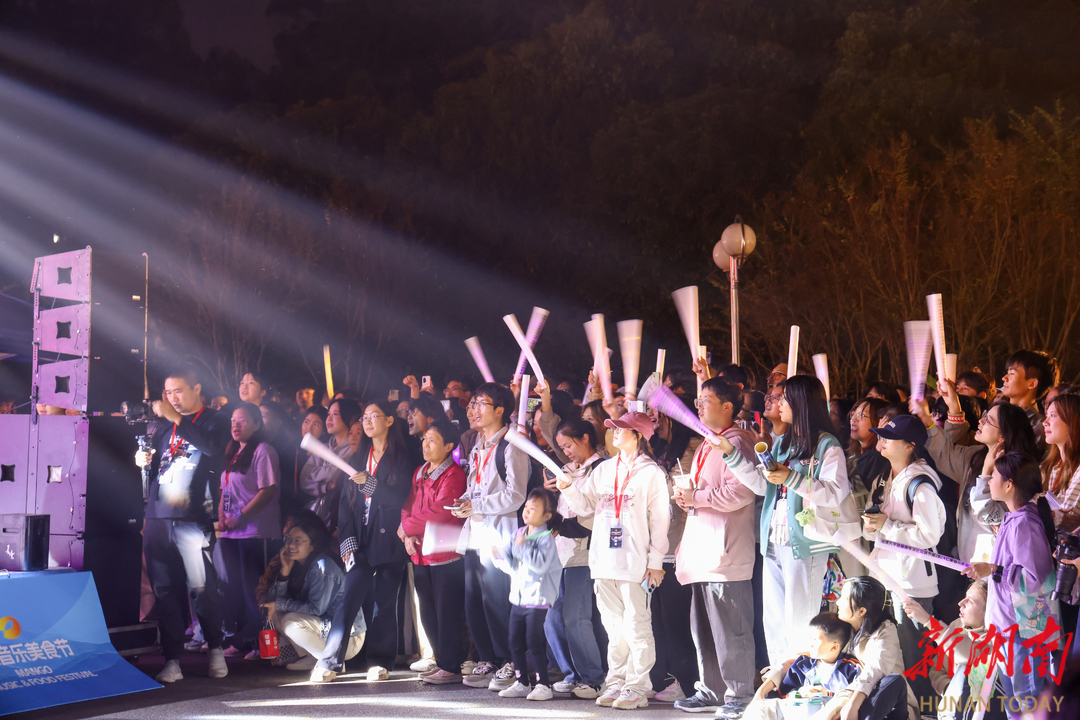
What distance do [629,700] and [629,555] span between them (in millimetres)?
817

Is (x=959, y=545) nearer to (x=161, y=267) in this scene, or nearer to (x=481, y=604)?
(x=481, y=604)

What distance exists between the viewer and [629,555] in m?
5.87

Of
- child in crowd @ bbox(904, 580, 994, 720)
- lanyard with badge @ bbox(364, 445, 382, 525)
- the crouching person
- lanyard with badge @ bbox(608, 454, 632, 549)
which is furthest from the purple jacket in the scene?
the crouching person

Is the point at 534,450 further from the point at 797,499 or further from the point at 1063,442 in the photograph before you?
the point at 1063,442

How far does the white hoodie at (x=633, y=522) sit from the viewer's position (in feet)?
19.3

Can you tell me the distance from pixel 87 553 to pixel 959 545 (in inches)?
210

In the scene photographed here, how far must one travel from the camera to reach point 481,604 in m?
6.61

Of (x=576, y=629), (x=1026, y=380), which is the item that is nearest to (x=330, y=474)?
(x=576, y=629)

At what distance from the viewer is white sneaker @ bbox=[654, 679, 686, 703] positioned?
6.05 meters

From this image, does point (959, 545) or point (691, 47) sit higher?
point (691, 47)

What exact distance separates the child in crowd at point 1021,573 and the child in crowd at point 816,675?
800mm

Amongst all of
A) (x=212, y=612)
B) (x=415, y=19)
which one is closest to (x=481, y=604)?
(x=212, y=612)

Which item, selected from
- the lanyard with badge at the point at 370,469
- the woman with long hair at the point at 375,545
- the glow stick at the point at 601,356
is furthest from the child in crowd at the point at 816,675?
the lanyard with badge at the point at 370,469

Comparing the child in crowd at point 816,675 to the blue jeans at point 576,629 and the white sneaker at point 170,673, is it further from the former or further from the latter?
the white sneaker at point 170,673
